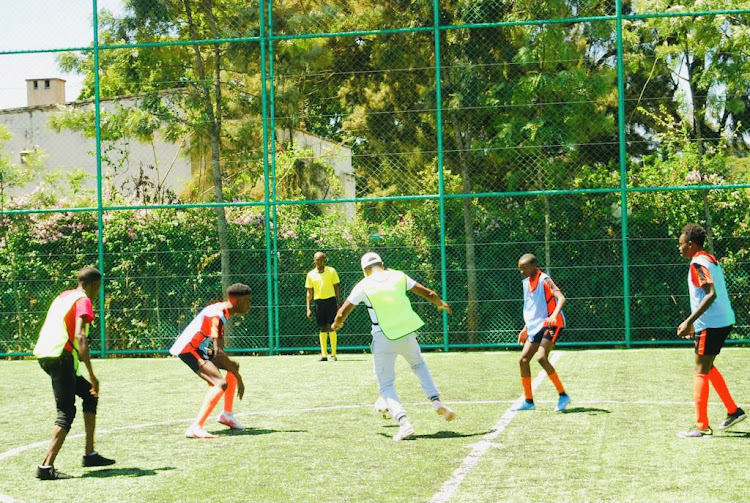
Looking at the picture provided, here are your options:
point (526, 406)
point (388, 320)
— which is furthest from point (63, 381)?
point (526, 406)

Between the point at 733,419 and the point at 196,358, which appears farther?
the point at 196,358

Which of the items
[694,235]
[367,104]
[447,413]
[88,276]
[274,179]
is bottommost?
[447,413]

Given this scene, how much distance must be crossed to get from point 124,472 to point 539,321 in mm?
4656

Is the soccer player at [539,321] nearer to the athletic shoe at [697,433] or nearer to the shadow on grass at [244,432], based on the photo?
the athletic shoe at [697,433]

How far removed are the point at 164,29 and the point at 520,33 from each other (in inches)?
284

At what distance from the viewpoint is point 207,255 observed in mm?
20000

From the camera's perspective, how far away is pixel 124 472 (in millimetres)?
7848

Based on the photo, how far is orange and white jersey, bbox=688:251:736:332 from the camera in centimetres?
878

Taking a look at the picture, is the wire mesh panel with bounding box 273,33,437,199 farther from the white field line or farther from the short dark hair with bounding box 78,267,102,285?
the short dark hair with bounding box 78,267,102,285

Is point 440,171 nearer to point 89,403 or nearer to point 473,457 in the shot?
point 473,457

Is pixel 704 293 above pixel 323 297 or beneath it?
above

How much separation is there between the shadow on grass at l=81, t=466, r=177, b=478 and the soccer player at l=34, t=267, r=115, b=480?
0.22 metres

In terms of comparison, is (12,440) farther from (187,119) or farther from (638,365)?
(187,119)

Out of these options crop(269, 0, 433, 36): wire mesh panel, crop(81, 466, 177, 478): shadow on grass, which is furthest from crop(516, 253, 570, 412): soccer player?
crop(269, 0, 433, 36): wire mesh panel
